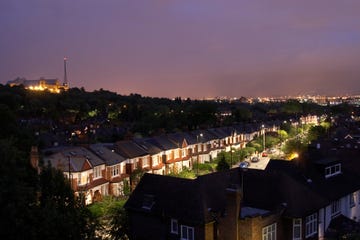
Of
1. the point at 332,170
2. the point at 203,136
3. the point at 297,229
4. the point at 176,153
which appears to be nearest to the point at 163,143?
the point at 176,153

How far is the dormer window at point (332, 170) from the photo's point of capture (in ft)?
107

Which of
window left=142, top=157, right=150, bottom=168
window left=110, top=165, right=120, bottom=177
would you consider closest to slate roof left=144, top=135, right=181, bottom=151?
window left=142, top=157, right=150, bottom=168

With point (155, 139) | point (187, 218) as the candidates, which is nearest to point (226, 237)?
point (187, 218)

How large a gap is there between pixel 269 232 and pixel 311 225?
3573mm

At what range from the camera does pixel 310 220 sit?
27.2m

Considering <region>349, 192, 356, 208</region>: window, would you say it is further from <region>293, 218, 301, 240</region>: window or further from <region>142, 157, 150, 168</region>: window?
<region>142, 157, 150, 168</region>: window

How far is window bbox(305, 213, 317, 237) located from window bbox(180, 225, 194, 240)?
7078mm

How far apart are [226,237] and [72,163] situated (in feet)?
81.1

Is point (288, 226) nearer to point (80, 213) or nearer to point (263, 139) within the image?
point (80, 213)

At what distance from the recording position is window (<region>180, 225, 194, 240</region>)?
84.1ft

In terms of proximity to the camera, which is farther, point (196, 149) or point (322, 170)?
point (196, 149)

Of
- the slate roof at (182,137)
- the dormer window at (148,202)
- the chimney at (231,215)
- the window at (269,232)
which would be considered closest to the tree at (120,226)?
the dormer window at (148,202)

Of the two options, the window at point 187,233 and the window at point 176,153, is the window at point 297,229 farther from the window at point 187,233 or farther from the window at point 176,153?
the window at point 176,153

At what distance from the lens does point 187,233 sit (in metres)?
25.8
